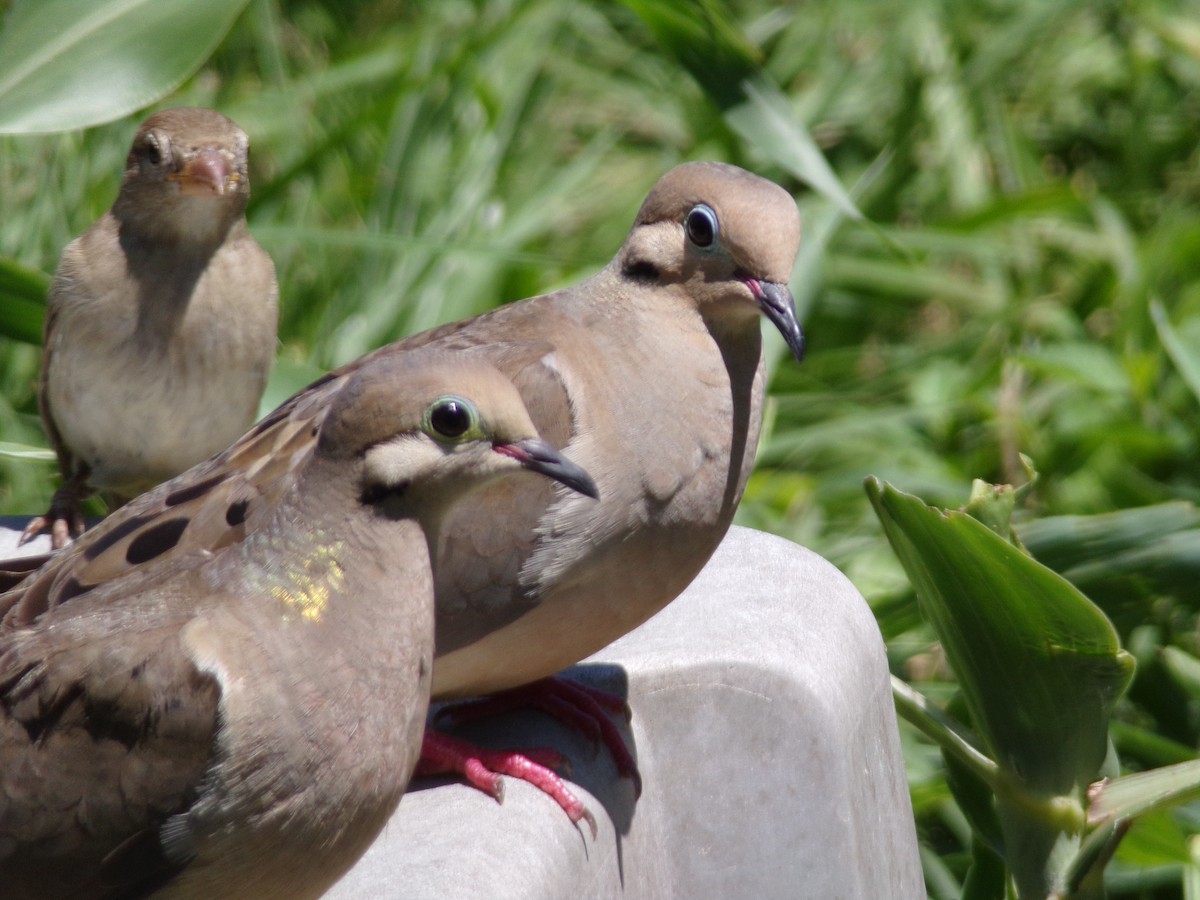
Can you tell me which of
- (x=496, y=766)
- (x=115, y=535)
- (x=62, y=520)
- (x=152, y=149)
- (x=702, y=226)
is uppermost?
(x=702, y=226)

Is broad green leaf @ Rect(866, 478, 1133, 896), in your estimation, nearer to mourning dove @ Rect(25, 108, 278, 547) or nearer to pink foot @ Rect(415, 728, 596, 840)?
pink foot @ Rect(415, 728, 596, 840)

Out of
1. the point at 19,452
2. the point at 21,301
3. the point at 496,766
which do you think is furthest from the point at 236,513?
the point at 21,301

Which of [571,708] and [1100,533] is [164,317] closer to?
[571,708]

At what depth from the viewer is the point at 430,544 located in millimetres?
2002

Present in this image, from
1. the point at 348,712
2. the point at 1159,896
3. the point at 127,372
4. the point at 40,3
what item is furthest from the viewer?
the point at 1159,896

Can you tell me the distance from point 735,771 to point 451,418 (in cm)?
94

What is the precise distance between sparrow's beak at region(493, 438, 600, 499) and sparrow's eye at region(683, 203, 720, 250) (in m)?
0.65

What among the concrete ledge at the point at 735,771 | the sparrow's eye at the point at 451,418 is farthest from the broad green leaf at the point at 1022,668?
the sparrow's eye at the point at 451,418

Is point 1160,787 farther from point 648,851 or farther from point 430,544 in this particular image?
point 430,544

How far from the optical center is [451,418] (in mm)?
1836

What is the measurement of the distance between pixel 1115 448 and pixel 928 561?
2319 millimetres

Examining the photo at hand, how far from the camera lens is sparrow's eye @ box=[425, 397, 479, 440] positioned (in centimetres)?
184

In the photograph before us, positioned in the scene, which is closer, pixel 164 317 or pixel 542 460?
pixel 542 460

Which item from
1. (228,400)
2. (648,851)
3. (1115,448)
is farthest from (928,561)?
(1115,448)
